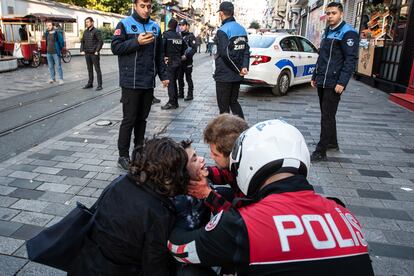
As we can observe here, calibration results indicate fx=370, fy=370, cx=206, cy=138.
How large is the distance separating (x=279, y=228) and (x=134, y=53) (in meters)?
3.43

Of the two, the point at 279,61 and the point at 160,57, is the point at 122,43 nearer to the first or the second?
the point at 160,57

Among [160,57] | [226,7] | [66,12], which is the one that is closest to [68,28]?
→ [66,12]

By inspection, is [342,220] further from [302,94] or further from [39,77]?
[39,77]

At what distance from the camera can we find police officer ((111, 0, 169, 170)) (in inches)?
162

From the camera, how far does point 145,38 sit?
157 inches

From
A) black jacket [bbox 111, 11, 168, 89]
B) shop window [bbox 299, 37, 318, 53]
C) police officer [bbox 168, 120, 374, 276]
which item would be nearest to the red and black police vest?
police officer [bbox 168, 120, 374, 276]

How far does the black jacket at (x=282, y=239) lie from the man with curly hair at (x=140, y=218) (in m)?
0.31

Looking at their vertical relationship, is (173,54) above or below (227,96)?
above

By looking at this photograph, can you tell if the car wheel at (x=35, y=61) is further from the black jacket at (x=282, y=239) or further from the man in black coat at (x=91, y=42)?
the black jacket at (x=282, y=239)

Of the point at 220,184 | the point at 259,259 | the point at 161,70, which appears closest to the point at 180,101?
the point at 161,70

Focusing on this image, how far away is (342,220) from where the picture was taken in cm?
126

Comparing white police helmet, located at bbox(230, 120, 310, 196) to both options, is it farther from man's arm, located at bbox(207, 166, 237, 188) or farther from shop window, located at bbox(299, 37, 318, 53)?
shop window, located at bbox(299, 37, 318, 53)

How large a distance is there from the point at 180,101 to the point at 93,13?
24.8m

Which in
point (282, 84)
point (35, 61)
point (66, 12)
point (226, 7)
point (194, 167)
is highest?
point (66, 12)
